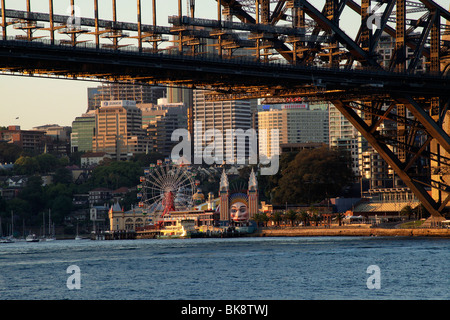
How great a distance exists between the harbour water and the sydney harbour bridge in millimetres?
11461

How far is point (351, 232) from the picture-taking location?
114m

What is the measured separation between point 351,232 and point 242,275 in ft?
201

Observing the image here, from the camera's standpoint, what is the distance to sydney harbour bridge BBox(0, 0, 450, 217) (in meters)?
69.6

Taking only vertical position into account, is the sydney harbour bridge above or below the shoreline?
above

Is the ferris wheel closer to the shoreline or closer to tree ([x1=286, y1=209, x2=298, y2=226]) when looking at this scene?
tree ([x1=286, y1=209, x2=298, y2=226])

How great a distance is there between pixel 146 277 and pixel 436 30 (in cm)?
3989

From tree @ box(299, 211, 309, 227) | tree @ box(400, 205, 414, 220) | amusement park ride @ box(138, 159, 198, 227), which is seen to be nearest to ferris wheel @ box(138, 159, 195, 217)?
amusement park ride @ box(138, 159, 198, 227)

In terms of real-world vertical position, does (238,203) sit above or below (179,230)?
above

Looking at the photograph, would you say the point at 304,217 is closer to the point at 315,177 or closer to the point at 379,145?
the point at 315,177

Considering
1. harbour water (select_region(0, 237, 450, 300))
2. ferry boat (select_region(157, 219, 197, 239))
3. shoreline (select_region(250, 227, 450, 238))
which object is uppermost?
harbour water (select_region(0, 237, 450, 300))

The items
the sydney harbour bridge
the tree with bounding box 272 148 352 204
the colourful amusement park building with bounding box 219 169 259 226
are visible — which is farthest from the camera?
the colourful amusement park building with bounding box 219 169 259 226

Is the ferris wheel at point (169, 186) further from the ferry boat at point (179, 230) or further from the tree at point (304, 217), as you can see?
the tree at point (304, 217)

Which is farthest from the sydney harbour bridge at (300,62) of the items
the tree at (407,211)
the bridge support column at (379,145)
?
the tree at (407,211)

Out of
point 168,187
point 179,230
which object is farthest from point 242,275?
point 168,187
